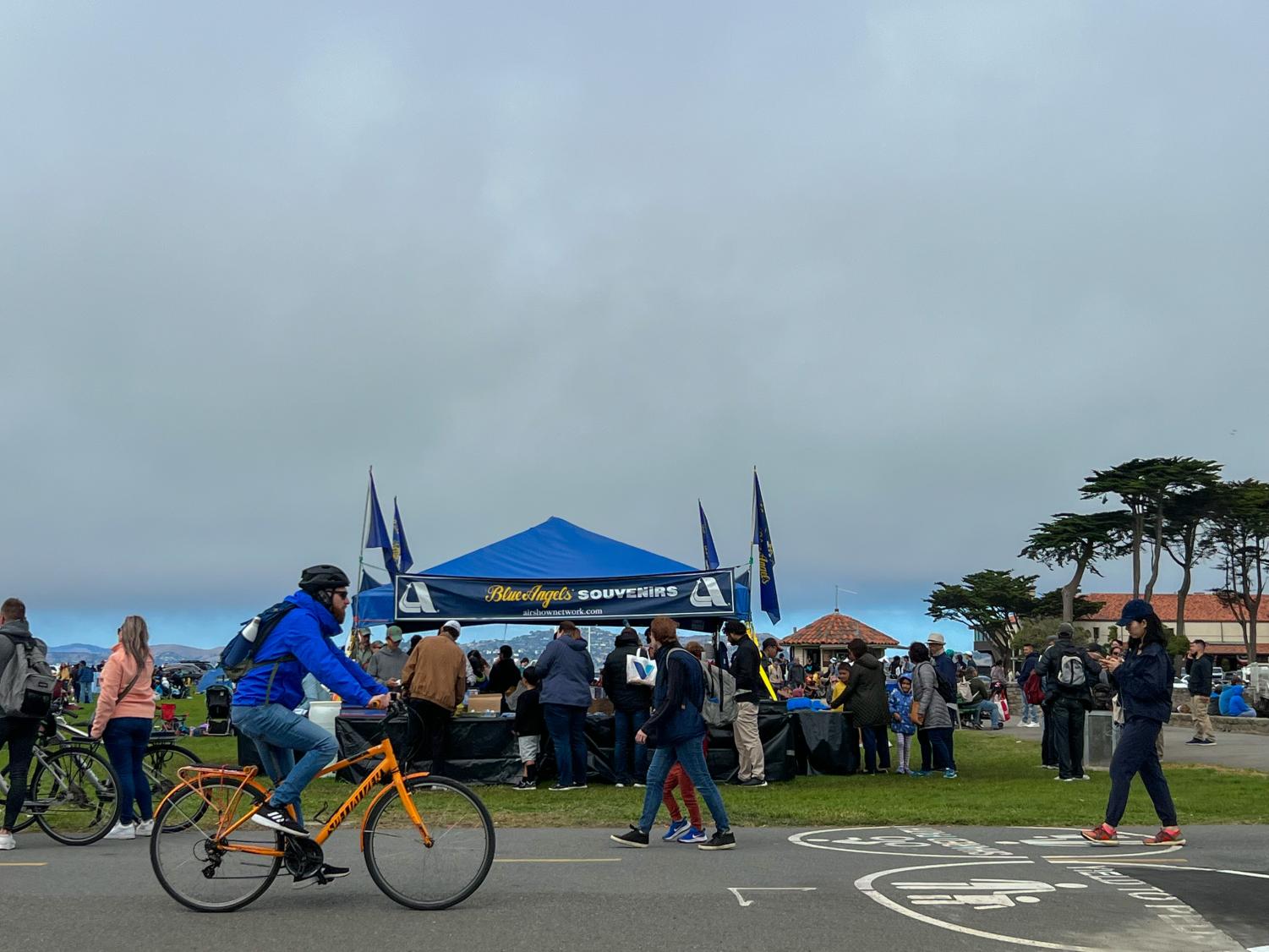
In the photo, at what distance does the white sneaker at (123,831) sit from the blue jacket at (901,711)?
10.3 meters

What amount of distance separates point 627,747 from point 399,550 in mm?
15236

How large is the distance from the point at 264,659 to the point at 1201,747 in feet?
66.6

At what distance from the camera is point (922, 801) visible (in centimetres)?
1348

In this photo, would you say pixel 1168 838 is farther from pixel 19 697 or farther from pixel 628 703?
pixel 19 697

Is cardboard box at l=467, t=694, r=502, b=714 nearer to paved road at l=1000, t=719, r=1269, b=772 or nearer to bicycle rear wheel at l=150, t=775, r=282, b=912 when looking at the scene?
paved road at l=1000, t=719, r=1269, b=772

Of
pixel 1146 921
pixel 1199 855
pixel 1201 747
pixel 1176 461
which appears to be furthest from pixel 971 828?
pixel 1176 461

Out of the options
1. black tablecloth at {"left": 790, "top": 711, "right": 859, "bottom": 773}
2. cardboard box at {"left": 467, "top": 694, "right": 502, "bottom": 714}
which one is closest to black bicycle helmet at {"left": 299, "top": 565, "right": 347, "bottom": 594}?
black tablecloth at {"left": 790, "top": 711, "right": 859, "bottom": 773}

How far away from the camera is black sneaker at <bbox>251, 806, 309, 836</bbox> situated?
22.4 feet

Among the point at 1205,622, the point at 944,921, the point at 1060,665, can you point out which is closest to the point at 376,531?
the point at 1060,665

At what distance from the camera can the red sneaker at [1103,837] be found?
9.58m

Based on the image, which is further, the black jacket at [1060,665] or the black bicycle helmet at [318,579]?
the black jacket at [1060,665]

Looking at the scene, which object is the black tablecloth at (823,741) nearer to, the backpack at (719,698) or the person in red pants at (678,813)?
the backpack at (719,698)

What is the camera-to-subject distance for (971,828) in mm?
11117

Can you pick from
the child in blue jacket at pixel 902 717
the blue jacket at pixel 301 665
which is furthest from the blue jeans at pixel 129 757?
the child in blue jacket at pixel 902 717
